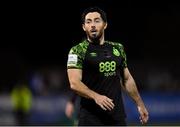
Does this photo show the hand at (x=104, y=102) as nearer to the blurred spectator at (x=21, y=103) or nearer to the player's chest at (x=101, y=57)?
the player's chest at (x=101, y=57)

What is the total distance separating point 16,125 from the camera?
17.7 m

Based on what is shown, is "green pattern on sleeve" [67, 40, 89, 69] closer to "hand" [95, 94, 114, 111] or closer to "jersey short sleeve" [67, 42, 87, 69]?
"jersey short sleeve" [67, 42, 87, 69]

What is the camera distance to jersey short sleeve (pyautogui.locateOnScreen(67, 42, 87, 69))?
7.24 m

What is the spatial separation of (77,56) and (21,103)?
36.1ft

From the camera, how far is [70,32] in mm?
25734

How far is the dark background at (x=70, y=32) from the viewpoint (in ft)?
78.0

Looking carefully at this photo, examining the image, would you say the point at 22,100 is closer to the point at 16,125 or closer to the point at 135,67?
the point at 16,125

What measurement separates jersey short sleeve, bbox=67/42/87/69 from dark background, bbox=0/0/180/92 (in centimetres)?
1560

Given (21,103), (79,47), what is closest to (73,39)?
(21,103)

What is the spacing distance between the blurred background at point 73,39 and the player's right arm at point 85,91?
40.7 ft

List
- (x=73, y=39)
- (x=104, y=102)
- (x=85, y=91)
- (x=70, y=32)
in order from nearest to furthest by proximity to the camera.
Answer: (x=104, y=102)
(x=85, y=91)
(x=73, y=39)
(x=70, y=32)

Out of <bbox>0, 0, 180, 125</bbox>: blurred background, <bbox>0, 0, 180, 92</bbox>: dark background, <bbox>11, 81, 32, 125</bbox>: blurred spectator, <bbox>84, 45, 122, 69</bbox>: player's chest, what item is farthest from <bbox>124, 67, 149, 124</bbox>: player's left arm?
<bbox>0, 0, 180, 92</bbox>: dark background

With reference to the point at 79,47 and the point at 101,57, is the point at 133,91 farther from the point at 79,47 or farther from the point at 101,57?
the point at 79,47

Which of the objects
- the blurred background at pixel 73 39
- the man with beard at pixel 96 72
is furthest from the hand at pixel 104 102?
the blurred background at pixel 73 39
